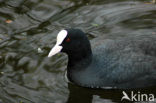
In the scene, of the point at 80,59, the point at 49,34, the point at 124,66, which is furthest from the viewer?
the point at 49,34

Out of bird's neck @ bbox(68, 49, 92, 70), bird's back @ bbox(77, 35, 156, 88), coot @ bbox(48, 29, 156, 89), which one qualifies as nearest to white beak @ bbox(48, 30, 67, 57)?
coot @ bbox(48, 29, 156, 89)

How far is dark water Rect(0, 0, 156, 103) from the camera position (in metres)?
6.78

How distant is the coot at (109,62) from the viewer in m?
6.67

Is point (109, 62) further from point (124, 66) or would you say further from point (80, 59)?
point (80, 59)

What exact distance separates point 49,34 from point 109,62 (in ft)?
6.21

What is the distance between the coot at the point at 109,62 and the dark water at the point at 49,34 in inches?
7.0

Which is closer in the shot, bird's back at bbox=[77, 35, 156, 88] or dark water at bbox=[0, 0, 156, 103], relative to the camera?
Answer: bird's back at bbox=[77, 35, 156, 88]

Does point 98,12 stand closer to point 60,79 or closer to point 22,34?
point 22,34

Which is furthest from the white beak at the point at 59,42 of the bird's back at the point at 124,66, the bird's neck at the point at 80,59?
the bird's back at the point at 124,66

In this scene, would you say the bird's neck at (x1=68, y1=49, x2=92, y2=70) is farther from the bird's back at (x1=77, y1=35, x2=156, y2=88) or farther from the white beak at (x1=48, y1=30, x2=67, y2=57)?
the white beak at (x1=48, y1=30, x2=67, y2=57)

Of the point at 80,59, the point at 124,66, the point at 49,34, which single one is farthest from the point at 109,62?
the point at 49,34

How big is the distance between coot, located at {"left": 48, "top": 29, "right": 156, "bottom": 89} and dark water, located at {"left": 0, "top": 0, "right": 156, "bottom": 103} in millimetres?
178

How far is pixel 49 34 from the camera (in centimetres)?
825

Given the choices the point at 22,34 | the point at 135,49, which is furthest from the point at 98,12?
the point at 135,49
